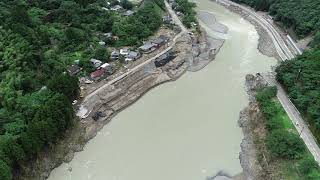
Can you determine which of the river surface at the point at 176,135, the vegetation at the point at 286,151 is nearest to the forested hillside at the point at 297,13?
the river surface at the point at 176,135

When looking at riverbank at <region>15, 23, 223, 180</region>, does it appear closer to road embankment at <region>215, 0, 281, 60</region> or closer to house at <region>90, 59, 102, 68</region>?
house at <region>90, 59, 102, 68</region>

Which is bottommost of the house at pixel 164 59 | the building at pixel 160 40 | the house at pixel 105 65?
the house at pixel 164 59

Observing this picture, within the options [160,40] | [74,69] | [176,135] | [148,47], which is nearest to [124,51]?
[148,47]

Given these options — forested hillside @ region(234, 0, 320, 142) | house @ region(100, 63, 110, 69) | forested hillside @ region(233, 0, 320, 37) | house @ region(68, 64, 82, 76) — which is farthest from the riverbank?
forested hillside @ region(234, 0, 320, 142)

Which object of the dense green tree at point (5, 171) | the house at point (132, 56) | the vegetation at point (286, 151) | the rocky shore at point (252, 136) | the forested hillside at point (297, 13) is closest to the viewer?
the dense green tree at point (5, 171)

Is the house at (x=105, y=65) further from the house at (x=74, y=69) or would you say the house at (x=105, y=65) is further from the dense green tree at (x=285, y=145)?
Result: the dense green tree at (x=285, y=145)

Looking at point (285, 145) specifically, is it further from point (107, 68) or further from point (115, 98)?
point (107, 68)

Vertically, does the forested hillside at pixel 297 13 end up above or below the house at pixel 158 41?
above
